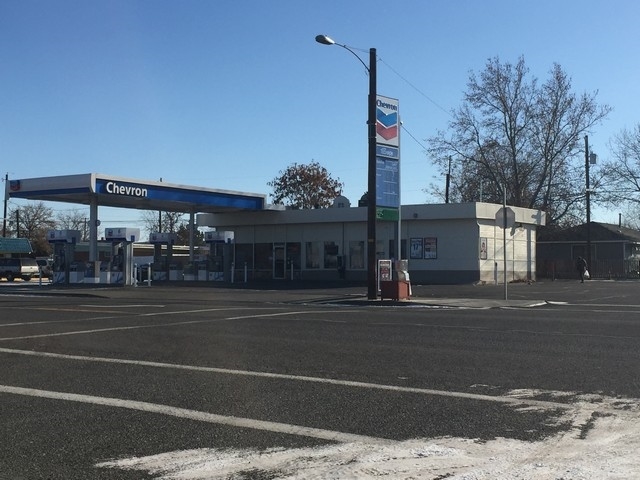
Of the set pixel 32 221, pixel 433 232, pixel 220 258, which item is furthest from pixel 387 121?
pixel 32 221

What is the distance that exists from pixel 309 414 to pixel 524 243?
121 ft

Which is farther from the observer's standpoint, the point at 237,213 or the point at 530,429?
the point at 237,213

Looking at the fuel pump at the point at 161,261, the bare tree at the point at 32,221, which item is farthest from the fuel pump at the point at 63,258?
the bare tree at the point at 32,221

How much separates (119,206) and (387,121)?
22580 millimetres

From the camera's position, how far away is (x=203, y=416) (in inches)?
277

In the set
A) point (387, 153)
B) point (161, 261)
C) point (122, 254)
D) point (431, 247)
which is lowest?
point (161, 261)

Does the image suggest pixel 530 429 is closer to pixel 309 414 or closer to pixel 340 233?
pixel 309 414

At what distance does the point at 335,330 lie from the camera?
14.7 metres

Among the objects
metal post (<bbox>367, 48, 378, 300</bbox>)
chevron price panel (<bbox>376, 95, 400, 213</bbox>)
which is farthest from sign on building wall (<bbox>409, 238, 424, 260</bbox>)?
metal post (<bbox>367, 48, 378, 300</bbox>)

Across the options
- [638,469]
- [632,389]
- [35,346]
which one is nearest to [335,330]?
[35,346]

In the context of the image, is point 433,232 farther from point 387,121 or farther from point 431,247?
point 387,121

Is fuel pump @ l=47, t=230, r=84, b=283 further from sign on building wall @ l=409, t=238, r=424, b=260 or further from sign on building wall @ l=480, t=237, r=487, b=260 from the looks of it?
sign on building wall @ l=480, t=237, r=487, b=260

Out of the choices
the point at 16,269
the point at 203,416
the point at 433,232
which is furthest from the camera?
the point at 16,269

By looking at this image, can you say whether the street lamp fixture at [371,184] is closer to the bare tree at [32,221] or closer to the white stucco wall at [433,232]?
the white stucco wall at [433,232]
